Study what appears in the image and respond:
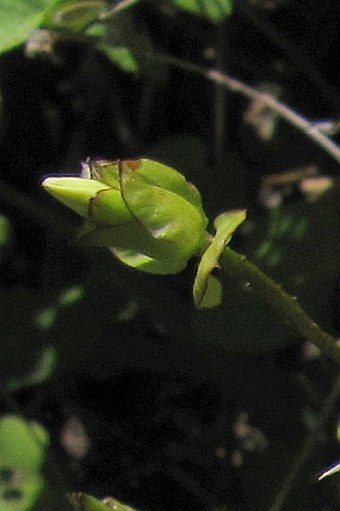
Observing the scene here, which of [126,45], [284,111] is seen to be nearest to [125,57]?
[126,45]

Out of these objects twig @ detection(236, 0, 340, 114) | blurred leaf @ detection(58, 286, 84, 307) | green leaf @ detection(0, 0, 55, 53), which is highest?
twig @ detection(236, 0, 340, 114)

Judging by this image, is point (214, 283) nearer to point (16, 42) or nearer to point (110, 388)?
point (16, 42)

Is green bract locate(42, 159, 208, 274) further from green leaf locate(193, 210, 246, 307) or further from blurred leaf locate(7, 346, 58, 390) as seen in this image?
blurred leaf locate(7, 346, 58, 390)

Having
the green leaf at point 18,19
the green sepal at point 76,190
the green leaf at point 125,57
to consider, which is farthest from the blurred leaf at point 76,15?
the green sepal at point 76,190

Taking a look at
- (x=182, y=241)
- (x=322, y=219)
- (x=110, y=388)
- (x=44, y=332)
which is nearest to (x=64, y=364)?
(x=44, y=332)

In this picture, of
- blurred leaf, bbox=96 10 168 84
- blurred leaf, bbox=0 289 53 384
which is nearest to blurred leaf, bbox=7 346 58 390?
blurred leaf, bbox=0 289 53 384

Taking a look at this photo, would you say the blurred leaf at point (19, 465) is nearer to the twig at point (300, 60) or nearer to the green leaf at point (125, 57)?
the green leaf at point (125, 57)

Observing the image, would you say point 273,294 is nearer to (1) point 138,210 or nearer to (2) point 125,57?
(1) point 138,210
